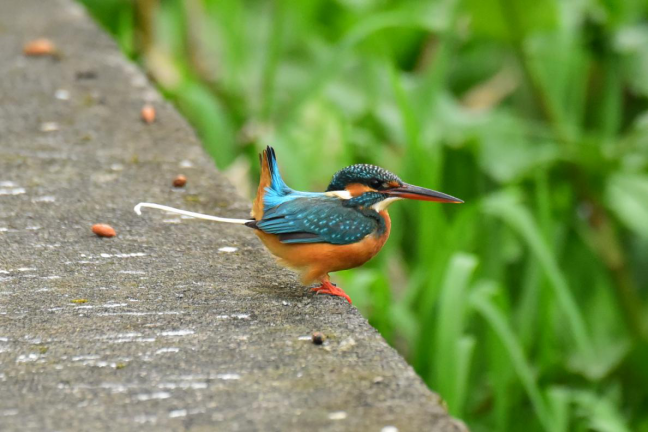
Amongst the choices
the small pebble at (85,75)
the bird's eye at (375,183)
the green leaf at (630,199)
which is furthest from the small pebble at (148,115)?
the green leaf at (630,199)

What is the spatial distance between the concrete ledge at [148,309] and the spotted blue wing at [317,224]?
5.0 inches

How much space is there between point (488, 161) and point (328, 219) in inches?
83.3

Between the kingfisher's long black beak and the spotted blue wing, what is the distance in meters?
0.09

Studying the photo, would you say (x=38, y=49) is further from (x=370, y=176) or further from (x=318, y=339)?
(x=318, y=339)

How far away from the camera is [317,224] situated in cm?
226

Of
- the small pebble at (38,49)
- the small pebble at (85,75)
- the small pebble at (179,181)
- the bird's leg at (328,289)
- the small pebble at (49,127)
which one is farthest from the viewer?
the small pebble at (38,49)

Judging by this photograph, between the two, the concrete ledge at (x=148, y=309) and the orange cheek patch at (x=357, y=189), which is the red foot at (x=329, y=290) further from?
the orange cheek patch at (x=357, y=189)

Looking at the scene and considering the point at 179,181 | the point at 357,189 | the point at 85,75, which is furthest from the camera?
the point at 85,75

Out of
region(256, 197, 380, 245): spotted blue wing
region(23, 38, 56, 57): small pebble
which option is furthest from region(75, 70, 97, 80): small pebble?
region(256, 197, 380, 245): spotted blue wing

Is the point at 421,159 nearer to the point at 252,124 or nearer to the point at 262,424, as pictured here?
the point at 252,124

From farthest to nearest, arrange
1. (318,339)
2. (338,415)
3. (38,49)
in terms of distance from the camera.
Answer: (38,49) → (318,339) → (338,415)

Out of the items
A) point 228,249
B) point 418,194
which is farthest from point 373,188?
point 228,249

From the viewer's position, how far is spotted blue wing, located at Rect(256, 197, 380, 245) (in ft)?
7.33

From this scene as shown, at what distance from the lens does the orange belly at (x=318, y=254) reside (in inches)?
87.4
